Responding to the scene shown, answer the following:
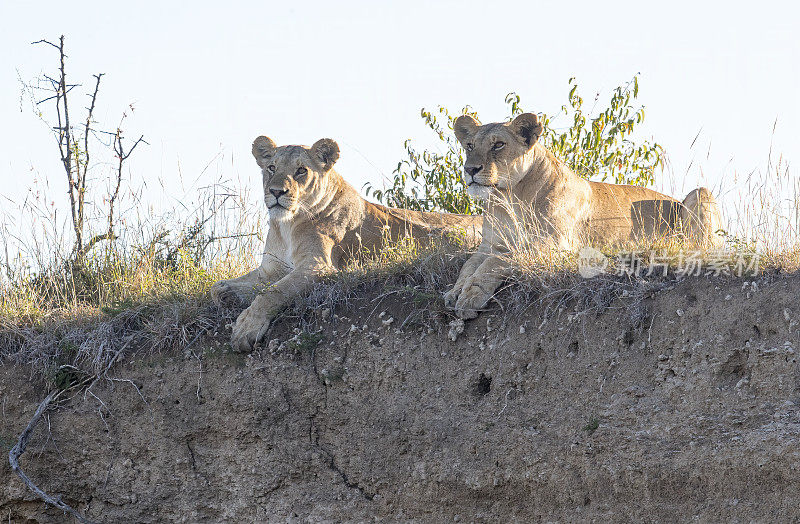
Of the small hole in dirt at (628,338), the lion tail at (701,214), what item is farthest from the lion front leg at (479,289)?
the lion tail at (701,214)

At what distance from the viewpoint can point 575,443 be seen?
17.3 feet

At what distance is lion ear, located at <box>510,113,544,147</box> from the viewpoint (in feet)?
20.2

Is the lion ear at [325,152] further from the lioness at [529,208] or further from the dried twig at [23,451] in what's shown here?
the dried twig at [23,451]

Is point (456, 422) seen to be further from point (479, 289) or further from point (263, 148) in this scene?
point (263, 148)

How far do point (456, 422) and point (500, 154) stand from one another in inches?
63.1

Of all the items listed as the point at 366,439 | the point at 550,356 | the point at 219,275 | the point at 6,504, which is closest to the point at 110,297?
the point at 219,275

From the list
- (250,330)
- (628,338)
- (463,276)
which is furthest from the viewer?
(250,330)

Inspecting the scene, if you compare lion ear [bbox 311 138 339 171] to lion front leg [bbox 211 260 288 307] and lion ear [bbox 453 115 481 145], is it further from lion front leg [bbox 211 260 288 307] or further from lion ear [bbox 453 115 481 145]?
lion ear [bbox 453 115 481 145]

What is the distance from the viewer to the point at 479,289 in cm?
576

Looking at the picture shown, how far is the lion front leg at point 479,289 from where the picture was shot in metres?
5.75

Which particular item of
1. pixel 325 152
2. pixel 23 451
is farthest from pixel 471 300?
pixel 23 451

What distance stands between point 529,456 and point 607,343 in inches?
28.2

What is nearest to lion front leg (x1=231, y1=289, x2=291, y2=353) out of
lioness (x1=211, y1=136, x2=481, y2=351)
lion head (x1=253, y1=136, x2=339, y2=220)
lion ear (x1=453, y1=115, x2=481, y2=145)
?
lioness (x1=211, y1=136, x2=481, y2=351)

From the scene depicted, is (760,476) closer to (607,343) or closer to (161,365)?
(607,343)
